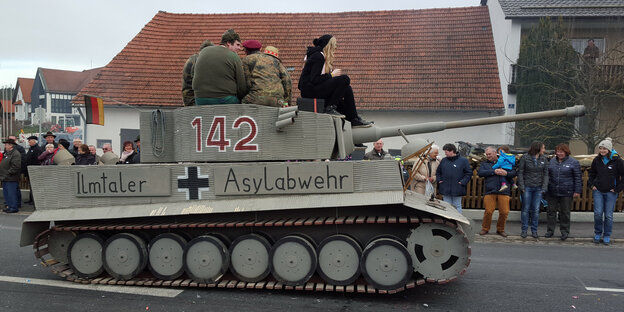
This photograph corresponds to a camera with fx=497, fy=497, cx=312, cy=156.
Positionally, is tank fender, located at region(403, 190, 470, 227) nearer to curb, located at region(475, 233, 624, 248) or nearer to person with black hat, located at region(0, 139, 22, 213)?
curb, located at region(475, 233, 624, 248)

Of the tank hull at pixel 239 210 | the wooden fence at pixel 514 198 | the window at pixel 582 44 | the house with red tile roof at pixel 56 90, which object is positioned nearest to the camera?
the tank hull at pixel 239 210

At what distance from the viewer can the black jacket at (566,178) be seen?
980 cm

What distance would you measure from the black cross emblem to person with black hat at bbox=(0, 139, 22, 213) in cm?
925

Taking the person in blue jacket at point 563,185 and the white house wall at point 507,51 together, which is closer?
the person in blue jacket at point 563,185

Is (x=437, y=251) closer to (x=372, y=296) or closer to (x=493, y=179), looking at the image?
(x=372, y=296)

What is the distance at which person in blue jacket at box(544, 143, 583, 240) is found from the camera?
980 cm

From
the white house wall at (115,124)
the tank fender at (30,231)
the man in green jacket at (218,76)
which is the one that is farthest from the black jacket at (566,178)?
the white house wall at (115,124)

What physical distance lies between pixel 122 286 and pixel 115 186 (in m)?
1.25

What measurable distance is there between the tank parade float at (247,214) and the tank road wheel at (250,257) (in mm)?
12

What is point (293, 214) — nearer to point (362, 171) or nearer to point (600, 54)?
point (362, 171)

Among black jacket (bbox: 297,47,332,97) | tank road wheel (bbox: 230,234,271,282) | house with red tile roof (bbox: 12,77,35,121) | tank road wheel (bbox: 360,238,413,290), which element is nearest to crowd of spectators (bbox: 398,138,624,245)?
black jacket (bbox: 297,47,332,97)

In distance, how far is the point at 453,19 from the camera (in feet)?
63.2

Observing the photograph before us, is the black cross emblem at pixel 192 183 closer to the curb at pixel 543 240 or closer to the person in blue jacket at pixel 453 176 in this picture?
the person in blue jacket at pixel 453 176

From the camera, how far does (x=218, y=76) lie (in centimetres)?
619
